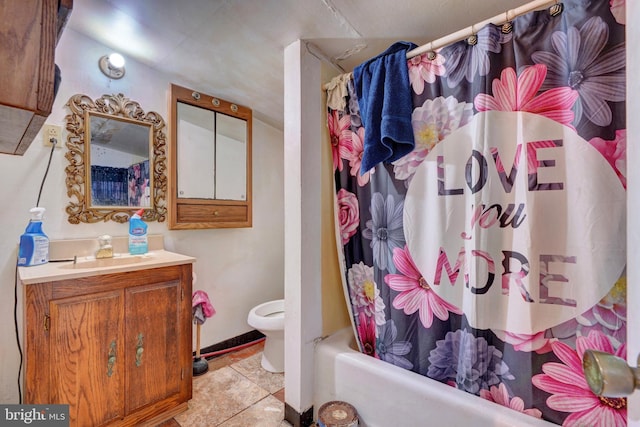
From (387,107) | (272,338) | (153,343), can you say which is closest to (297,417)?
(272,338)

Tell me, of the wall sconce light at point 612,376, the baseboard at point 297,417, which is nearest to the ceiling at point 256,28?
the wall sconce light at point 612,376

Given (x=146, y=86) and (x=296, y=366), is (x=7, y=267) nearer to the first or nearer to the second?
(x=146, y=86)

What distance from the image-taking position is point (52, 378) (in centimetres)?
112

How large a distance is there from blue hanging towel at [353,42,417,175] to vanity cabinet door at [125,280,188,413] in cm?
123

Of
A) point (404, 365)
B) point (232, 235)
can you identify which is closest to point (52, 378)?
point (232, 235)

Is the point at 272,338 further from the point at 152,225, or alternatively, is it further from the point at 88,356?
the point at 152,225

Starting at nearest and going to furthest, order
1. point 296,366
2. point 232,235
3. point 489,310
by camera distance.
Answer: point 489,310
point 296,366
point 232,235

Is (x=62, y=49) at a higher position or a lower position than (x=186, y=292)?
higher

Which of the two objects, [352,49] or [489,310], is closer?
[489,310]

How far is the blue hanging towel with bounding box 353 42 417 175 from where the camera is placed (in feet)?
3.83

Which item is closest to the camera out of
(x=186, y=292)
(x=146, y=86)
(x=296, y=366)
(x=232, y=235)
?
(x=296, y=366)

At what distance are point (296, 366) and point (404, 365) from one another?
533 mm

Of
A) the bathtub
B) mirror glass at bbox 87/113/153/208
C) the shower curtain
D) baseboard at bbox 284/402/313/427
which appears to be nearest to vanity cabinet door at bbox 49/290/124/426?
mirror glass at bbox 87/113/153/208

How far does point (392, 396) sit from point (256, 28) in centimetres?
176
